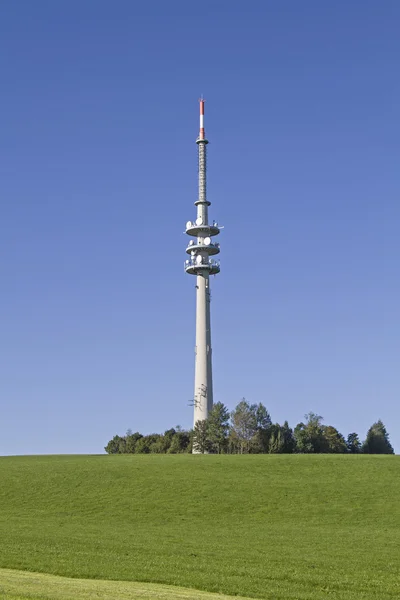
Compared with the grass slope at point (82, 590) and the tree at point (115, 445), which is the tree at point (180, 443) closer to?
the tree at point (115, 445)

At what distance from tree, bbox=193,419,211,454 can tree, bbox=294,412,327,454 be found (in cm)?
1701

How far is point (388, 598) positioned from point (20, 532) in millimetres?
23555

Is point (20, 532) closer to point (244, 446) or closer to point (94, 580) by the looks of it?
point (94, 580)

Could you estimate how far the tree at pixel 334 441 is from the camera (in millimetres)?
122125

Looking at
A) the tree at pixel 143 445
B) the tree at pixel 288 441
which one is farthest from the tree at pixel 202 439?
the tree at pixel 143 445

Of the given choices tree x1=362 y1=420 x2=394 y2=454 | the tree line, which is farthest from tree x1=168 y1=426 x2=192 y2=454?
tree x1=362 y1=420 x2=394 y2=454

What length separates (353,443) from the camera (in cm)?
13600

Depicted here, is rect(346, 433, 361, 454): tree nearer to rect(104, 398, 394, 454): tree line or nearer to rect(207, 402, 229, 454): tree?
rect(104, 398, 394, 454): tree line

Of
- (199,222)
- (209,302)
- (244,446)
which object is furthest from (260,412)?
(199,222)

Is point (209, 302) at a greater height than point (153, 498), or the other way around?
point (209, 302)

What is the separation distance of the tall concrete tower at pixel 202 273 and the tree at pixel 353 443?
36.1 m

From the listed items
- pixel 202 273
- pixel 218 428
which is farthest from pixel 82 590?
pixel 202 273

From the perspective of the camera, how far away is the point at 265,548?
33406 millimetres

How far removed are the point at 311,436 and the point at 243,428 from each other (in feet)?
49.8
